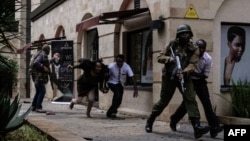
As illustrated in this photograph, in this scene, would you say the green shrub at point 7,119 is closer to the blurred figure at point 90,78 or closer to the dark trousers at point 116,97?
the blurred figure at point 90,78

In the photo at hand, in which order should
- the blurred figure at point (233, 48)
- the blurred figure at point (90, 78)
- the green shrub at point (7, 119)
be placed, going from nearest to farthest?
1. the green shrub at point (7, 119)
2. the blurred figure at point (233, 48)
3. the blurred figure at point (90, 78)

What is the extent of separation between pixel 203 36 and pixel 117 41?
3805mm

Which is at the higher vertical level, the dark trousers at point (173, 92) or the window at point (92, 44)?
the window at point (92, 44)

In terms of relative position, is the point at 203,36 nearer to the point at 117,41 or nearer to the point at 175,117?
the point at 175,117

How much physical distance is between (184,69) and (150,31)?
422 cm

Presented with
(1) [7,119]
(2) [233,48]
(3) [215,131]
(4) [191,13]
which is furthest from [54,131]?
(2) [233,48]

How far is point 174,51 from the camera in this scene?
8.09m

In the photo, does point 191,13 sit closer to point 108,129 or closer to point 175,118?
point 175,118

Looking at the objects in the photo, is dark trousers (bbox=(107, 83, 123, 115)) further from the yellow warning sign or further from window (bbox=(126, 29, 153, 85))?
the yellow warning sign

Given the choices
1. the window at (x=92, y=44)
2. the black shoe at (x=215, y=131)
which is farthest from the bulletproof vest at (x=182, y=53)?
the window at (x=92, y=44)

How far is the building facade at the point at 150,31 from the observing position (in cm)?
1041

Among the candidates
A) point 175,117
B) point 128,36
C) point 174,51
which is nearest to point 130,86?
point 128,36

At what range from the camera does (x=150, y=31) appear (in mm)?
11977

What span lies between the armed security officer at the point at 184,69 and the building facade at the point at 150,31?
7.02ft
